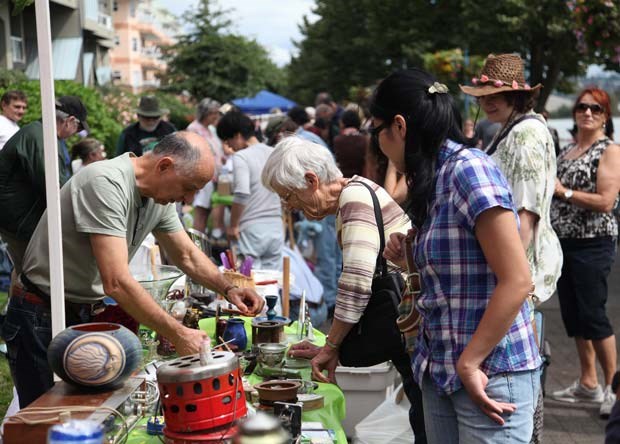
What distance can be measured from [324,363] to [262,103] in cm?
3039

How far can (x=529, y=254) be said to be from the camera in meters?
4.14

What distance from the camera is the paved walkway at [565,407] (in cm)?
495

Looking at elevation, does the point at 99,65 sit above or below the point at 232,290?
above

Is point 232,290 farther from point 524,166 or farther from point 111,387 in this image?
point 524,166

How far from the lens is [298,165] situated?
330 centimetres

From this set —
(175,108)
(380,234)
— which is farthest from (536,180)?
(175,108)

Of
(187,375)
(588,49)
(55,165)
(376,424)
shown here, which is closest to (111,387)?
(187,375)

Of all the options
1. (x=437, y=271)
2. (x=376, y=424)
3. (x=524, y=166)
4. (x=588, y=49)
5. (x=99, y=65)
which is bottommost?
(x=376, y=424)

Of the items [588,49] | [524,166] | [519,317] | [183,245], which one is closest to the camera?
[519,317]

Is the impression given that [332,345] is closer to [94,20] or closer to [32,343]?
[32,343]

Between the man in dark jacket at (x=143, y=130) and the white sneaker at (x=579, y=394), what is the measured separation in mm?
4571

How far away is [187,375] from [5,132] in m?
6.16

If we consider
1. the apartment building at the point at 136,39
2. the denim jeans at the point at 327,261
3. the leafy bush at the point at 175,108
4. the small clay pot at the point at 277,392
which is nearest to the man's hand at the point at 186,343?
the small clay pot at the point at 277,392

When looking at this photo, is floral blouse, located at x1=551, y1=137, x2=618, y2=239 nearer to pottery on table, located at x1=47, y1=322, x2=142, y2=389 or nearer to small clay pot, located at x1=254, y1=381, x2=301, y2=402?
small clay pot, located at x1=254, y1=381, x2=301, y2=402
